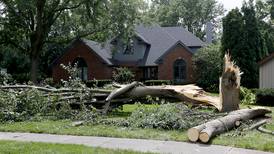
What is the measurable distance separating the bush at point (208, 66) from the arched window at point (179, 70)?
195 centimetres

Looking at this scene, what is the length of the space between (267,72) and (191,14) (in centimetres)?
4720

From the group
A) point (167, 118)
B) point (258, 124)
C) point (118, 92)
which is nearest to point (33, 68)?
point (118, 92)

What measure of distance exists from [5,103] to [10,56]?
32937 millimetres

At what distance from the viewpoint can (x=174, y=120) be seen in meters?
11.7

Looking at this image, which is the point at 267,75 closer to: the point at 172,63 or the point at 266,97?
the point at 266,97

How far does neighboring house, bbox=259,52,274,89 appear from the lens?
26797 millimetres

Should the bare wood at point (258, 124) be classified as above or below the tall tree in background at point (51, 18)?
below

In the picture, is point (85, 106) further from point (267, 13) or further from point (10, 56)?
point (267, 13)

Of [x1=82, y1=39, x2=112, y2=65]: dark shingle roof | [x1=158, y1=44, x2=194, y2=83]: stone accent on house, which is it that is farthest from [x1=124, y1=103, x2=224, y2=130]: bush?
[x1=82, y1=39, x2=112, y2=65]: dark shingle roof

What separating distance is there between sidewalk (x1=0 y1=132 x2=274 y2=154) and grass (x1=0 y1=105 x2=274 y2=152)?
0.35 meters

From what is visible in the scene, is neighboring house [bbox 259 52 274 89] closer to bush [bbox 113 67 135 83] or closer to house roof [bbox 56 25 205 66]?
bush [bbox 113 67 135 83]

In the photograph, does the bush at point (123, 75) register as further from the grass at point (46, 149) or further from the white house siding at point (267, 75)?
the grass at point (46, 149)

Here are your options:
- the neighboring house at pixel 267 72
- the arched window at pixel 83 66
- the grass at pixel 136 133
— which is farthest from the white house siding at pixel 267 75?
the arched window at pixel 83 66

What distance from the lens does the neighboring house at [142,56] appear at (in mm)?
41000
